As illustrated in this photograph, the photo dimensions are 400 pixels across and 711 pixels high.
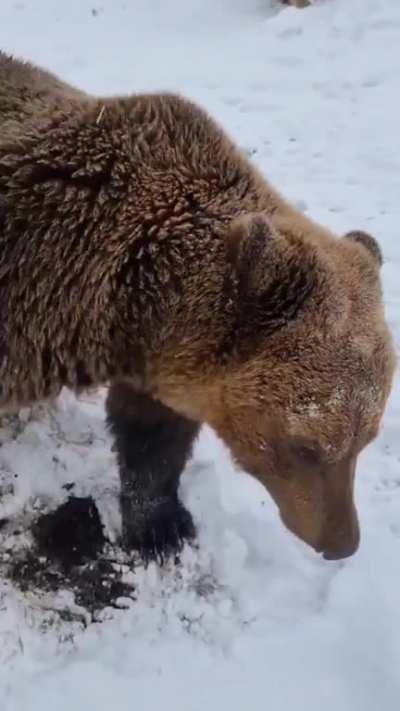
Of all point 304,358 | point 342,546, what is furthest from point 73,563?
point 304,358

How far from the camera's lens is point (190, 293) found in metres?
3.05

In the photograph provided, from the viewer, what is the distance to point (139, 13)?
419 inches

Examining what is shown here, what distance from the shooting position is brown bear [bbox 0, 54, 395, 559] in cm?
294

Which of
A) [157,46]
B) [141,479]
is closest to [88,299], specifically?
[141,479]

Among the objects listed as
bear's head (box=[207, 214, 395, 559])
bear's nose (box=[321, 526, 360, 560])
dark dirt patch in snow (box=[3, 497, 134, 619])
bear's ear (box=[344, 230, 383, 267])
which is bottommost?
dark dirt patch in snow (box=[3, 497, 134, 619])

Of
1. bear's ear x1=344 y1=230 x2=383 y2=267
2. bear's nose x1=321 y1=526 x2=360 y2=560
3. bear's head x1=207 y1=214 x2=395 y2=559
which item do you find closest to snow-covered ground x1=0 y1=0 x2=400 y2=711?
bear's nose x1=321 y1=526 x2=360 y2=560

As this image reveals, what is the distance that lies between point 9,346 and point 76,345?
0.23 m

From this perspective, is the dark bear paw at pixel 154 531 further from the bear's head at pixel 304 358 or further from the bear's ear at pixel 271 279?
the bear's ear at pixel 271 279

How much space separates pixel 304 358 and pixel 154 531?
5.26 feet

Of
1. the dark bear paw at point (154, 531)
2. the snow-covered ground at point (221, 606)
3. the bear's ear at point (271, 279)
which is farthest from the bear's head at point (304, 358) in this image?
the dark bear paw at point (154, 531)

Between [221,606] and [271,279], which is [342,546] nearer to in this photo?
[221,606]

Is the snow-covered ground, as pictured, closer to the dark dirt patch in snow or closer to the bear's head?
the dark dirt patch in snow

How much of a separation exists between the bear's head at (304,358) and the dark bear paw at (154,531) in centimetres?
119

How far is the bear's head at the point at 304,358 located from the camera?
2.91 m
